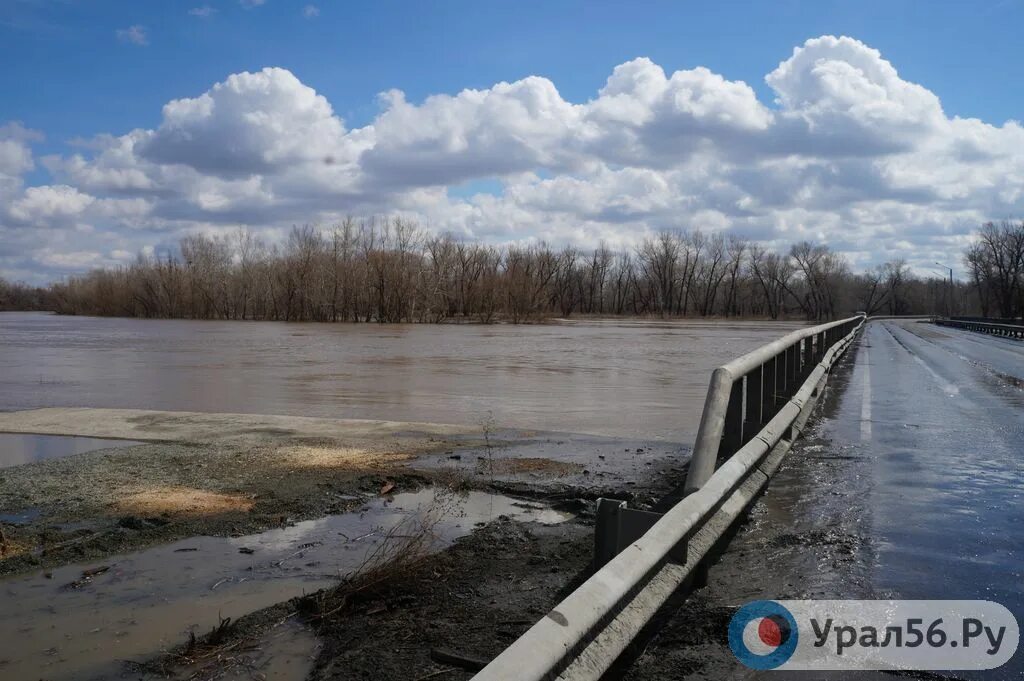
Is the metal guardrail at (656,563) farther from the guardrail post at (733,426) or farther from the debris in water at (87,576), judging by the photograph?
the debris in water at (87,576)

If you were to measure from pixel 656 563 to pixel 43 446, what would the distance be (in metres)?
9.11

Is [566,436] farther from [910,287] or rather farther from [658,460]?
[910,287]

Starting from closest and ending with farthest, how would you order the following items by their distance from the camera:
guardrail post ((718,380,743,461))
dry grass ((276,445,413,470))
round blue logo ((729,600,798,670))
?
round blue logo ((729,600,798,670)) → guardrail post ((718,380,743,461)) → dry grass ((276,445,413,470))

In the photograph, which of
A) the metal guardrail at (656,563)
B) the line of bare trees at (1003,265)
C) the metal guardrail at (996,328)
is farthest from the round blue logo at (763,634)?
the line of bare trees at (1003,265)

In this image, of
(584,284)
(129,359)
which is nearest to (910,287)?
(584,284)

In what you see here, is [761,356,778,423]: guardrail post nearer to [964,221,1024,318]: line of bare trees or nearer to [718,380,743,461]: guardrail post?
[718,380,743,461]: guardrail post

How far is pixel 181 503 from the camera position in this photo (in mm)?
6695

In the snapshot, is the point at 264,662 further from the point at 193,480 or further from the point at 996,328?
the point at 996,328

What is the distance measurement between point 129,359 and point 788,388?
23828mm

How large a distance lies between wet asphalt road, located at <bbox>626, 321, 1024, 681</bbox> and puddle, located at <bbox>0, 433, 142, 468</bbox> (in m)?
7.45

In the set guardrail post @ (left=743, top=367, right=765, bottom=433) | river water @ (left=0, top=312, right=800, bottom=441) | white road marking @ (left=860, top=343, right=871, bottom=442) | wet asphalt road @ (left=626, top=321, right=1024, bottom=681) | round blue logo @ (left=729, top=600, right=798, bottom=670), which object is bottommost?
river water @ (left=0, top=312, right=800, bottom=441)

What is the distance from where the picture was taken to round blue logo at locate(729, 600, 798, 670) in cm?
351

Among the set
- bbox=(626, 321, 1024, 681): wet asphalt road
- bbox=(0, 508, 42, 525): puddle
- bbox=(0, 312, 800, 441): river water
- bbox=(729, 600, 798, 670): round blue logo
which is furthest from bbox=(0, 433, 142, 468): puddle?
bbox=(729, 600, 798, 670): round blue logo

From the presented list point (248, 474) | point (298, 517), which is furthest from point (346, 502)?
point (248, 474)
